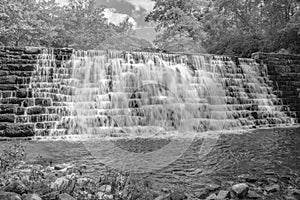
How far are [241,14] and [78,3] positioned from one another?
69.0 feet

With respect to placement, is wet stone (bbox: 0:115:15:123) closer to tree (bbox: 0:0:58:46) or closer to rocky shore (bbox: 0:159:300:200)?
rocky shore (bbox: 0:159:300:200)

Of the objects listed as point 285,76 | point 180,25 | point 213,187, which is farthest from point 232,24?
point 213,187

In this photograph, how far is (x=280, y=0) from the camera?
73.9 ft

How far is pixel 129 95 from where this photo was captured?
12.6m

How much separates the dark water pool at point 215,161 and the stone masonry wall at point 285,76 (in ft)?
23.5

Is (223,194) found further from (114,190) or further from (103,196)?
(103,196)

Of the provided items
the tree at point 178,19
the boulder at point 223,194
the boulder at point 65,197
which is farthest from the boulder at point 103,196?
the tree at point 178,19

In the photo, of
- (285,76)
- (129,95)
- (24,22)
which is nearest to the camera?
(129,95)

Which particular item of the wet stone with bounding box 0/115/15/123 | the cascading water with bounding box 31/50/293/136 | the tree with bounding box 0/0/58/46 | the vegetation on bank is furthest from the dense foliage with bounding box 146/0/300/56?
the wet stone with bounding box 0/115/15/123

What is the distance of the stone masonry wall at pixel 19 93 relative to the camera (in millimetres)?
10125

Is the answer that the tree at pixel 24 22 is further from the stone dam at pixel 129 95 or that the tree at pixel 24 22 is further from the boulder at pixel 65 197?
the boulder at pixel 65 197

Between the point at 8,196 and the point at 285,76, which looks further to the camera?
the point at 285,76

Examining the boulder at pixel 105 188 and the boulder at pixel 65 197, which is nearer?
the boulder at pixel 65 197

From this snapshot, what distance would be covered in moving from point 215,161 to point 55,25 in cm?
2716
